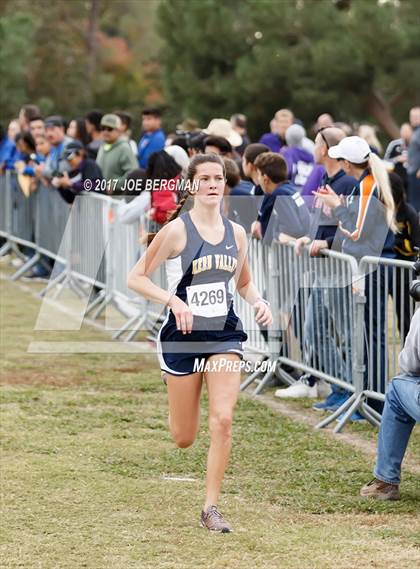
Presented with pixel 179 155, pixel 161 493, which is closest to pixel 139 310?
pixel 179 155

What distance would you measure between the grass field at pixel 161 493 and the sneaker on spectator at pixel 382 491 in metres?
0.06

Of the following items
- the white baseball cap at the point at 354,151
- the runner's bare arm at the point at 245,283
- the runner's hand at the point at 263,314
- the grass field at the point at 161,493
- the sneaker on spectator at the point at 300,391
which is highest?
the white baseball cap at the point at 354,151

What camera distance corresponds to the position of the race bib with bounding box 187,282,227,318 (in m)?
6.84

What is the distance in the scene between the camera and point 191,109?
44719mm

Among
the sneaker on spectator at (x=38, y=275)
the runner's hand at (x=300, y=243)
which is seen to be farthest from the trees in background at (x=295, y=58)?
the runner's hand at (x=300, y=243)

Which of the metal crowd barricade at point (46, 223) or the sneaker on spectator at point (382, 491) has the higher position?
the metal crowd barricade at point (46, 223)

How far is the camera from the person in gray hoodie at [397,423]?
286 inches

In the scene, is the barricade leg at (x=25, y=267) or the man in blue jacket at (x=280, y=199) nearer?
the man in blue jacket at (x=280, y=199)

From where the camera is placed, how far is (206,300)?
6.85 meters

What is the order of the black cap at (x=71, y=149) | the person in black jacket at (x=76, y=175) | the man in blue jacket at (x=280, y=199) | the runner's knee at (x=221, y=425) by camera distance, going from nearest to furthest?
the runner's knee at (x=221, y=425), the man in blue jacket at (x=280, y=199), the person in black jacket at (x=76, y=175), the black cap at (x=71, y=149)

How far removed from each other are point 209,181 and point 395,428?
1775 millimetres

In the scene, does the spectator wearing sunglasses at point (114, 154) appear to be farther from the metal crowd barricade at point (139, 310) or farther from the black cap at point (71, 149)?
the metal crowd barricade at point (139, 310)

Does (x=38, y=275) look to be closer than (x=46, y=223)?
No

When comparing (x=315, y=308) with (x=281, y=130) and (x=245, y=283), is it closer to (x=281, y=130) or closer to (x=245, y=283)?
(x=245, y=283)
